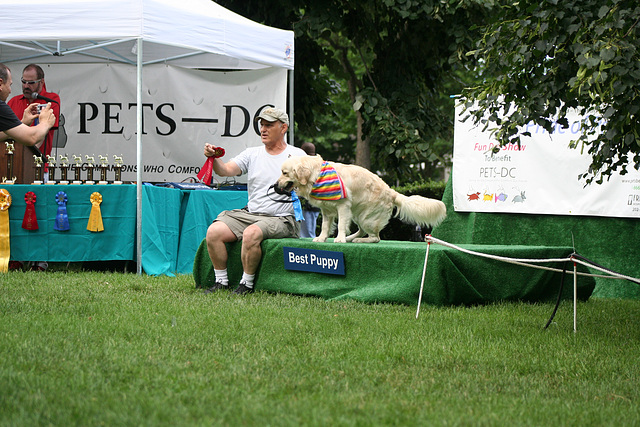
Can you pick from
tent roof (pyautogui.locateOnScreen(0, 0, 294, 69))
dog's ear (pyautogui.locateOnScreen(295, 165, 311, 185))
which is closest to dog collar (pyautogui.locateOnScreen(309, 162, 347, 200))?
dog's ear (pyautogui.locateOnScreen(295, 165, 311, 185))

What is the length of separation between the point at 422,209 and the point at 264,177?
161 cm

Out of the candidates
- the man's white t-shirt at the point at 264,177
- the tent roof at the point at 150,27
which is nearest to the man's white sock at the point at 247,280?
the man's white t-shirt at the point at 264,177

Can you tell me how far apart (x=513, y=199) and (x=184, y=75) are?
212 inches

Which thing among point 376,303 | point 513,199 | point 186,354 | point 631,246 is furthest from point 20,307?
point 631,246

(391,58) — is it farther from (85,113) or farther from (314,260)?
(314,260)

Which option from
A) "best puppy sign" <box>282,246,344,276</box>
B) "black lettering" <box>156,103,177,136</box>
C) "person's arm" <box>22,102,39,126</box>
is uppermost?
"black lettering" <box>156,103,177,136</box>

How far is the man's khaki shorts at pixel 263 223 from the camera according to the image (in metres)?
7.20

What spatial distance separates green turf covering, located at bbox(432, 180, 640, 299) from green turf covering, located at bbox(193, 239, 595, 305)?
67.7 inches

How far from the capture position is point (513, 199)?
30.7 ft

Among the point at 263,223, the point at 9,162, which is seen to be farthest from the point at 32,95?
the point at 263,223

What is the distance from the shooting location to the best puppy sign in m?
6.84

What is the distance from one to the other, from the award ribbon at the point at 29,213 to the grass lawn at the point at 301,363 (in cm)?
226

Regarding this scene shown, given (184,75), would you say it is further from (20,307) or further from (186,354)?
(186,354)

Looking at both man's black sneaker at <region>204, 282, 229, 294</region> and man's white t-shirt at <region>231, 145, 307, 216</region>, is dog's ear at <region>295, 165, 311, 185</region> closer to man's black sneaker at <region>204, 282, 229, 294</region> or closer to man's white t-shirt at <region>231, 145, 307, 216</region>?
man's white t-shirt at <region>231, 145, 307, 216</region>
